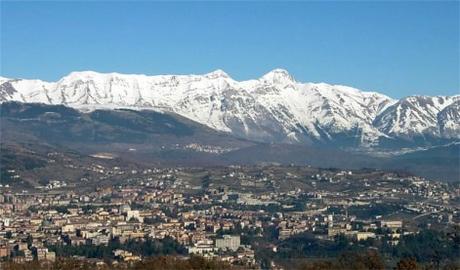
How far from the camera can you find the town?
63.5 m

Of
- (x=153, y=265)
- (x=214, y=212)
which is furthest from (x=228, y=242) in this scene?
(x=153, y=265)

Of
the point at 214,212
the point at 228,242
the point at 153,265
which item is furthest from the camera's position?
the point at 214,212

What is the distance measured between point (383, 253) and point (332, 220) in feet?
75.8

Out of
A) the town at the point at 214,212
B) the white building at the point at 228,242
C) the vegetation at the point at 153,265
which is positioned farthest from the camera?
the white building at the point at 228,242

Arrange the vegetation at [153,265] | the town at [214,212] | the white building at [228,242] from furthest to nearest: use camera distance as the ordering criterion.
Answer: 1. the white building at [228,242]
2. the town at [214,212]
3. the vegetation at [153,265]

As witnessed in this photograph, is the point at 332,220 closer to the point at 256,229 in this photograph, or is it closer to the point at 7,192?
the point at 256,229

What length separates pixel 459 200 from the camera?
10300 centimetres

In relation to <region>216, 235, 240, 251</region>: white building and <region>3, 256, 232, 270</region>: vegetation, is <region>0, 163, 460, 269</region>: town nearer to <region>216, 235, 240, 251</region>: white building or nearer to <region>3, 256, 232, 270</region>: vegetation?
<region>216, 235, 240, 251</region>: white building

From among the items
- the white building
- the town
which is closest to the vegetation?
the town

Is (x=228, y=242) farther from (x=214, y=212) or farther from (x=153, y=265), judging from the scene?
(x=153, y=265)

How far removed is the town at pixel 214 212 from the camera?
63.5 metres

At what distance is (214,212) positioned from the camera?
90500 millimetres

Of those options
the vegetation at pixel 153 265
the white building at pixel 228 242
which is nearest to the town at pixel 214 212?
the white building at pixel 228 242

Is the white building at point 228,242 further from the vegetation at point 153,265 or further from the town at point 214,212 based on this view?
the vegetation at point 153,265
